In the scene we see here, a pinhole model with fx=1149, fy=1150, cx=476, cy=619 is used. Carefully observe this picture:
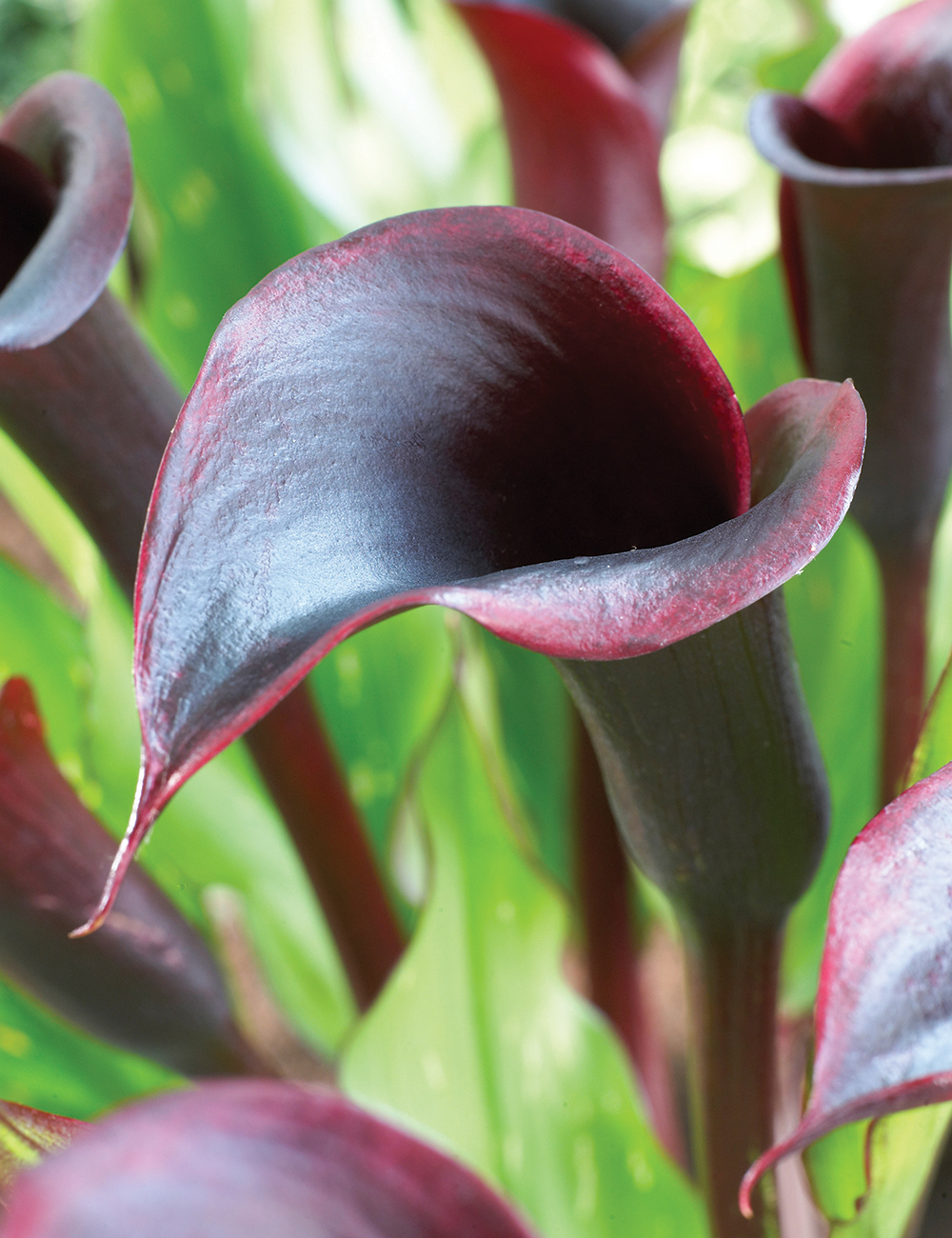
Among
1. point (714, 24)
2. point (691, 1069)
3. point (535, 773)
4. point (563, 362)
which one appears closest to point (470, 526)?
point (563, 362)

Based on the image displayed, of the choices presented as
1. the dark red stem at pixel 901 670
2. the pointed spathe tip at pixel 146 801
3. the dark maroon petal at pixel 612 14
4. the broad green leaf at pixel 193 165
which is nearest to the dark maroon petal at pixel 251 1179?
the pointed spathe tip at pixel 146 801

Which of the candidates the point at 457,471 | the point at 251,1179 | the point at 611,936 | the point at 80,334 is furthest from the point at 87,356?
the point at 611,936

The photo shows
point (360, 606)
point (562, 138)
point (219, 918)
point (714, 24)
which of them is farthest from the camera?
point (714, 24)

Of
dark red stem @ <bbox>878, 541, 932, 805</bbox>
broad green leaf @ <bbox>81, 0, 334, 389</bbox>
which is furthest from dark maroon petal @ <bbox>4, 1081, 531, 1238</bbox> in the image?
broad green leaf @ <bbox>81, 0, 334, 389</bbox>

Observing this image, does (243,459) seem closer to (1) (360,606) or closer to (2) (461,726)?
(1) (360,606)

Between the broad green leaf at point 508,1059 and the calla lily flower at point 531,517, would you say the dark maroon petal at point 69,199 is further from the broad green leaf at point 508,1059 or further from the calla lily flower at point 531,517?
the broad green leaf at point 508,1059

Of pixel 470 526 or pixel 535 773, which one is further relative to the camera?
pixel 535 773
